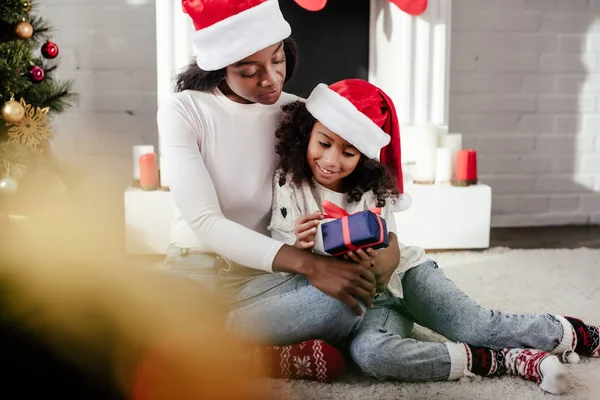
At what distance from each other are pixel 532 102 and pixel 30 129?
6.15 feet

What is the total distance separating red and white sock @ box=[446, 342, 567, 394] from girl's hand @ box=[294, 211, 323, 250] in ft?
1.07

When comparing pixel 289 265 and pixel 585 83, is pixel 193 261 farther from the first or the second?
pixel 585 83

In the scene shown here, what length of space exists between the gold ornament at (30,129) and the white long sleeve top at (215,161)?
2.33 ft

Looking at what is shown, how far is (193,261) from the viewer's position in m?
1.55

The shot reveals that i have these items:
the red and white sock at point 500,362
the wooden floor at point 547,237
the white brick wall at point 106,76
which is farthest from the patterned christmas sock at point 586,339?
the white brick wall at point 106,76

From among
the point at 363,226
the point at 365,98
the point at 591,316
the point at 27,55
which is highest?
the point at 27,55

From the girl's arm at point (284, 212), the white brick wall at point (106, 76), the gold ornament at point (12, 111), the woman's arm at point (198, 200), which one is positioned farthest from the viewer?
the white brick wall at point (106, 76)

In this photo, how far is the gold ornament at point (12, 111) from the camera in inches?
80.3

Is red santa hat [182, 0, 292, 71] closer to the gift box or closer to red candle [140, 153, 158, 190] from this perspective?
the gift box

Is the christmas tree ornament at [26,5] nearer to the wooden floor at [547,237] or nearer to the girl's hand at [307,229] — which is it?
the girl's hand at [307,229]

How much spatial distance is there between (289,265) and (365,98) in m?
0.39

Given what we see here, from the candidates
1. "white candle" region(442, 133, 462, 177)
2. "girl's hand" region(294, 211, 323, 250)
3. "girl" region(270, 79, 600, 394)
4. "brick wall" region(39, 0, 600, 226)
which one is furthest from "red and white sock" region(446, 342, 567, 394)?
"brick wall" region(39, 0, 600, 226)

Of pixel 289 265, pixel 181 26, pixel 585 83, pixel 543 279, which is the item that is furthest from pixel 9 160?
pixel 585 83

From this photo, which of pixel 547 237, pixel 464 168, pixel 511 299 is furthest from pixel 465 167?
pixel 511 299
